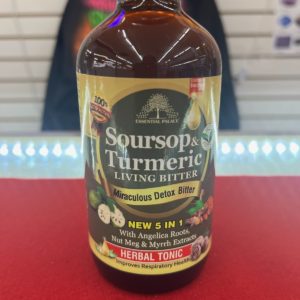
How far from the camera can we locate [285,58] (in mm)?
1458

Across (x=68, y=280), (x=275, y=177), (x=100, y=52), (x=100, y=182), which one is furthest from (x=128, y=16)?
(x=275, y=177)

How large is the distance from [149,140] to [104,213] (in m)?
0.11

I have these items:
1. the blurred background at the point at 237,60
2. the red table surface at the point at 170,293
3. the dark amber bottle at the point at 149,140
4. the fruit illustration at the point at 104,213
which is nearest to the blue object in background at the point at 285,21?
the blurred background at the point at 237,60

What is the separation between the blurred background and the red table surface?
719mm

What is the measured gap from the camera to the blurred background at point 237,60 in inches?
54.8

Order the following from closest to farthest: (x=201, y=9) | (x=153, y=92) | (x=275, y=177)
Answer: (x=153, y=92), (x=275, y=177), (x=201, y=9)

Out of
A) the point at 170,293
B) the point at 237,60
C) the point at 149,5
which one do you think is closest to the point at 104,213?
the point at 170,293

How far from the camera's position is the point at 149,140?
428 millimetres

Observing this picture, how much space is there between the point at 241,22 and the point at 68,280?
3.96ft

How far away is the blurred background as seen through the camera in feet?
4.57

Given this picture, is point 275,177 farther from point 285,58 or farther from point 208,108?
point 285,58

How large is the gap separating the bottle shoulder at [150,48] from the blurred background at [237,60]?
102 cm

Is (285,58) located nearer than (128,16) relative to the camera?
No

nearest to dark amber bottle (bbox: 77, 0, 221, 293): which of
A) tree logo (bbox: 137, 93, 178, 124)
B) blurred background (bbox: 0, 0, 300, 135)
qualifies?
tree logo (bbox: 137, 93, 178, 124)
